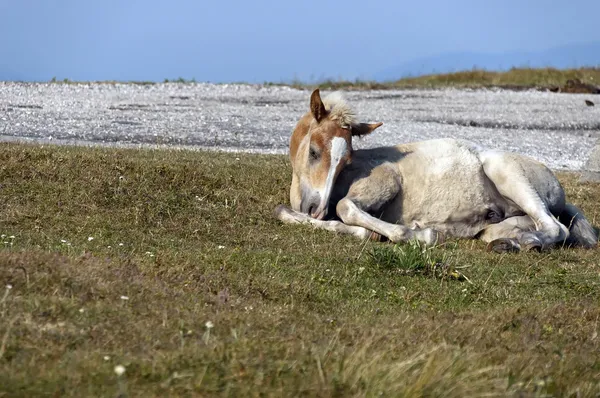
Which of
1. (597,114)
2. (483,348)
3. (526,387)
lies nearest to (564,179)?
(483,348)

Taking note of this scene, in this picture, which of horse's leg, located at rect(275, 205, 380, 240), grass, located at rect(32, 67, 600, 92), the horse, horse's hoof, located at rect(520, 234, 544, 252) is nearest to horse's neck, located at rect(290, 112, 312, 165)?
the horse

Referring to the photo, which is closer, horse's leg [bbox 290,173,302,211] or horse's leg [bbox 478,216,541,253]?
horse's leg [bbox 478,216,541,253]

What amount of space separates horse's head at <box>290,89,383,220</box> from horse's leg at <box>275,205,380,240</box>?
0.13 metres

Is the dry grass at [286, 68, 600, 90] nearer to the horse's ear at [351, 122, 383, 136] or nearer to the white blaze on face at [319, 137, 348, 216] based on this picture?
the horse's ear at [351, 122, 383, 136]

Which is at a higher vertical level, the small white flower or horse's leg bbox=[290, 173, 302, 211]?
the small white flower

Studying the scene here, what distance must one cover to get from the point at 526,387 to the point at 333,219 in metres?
6.33

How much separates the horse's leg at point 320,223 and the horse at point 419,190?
1cm

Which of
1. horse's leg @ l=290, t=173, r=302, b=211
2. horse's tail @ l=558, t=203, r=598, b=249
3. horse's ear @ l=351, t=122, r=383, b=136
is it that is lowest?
horse's tail @ l=558, t=203, r=598, b=249

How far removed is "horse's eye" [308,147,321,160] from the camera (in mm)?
11602

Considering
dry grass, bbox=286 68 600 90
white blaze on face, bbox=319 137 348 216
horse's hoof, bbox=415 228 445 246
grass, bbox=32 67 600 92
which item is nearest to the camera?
horse's hoof, bbox=415 228 445 246

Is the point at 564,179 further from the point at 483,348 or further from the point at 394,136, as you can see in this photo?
the point at 483,348

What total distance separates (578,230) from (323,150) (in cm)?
325

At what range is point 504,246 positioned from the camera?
11031mm

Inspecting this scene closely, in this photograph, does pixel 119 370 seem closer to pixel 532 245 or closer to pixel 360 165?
pixel 532 245
